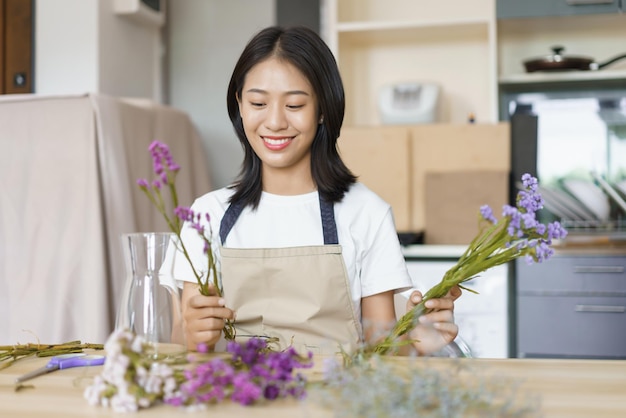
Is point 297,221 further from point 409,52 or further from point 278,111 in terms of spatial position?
point 409,52

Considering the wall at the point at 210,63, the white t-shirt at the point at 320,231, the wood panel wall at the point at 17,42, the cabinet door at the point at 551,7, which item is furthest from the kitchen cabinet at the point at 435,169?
the white t-shirt at the point at 320,231

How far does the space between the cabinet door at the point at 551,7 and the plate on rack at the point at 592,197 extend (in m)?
0.62

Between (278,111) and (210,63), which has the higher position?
(210,63)

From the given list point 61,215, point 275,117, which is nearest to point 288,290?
point 275,117

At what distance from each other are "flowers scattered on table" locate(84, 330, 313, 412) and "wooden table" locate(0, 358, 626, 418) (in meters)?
0.01

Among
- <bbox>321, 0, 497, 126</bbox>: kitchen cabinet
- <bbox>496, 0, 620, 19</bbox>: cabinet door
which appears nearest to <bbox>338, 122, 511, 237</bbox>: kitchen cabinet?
<bbox>321, 0, 497, 126</bbox>: kitchen cabinet

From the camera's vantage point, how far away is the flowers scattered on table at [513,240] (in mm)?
867

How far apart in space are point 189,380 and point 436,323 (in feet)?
1.51

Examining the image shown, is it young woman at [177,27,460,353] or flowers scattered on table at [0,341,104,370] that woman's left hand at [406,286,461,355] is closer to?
young woman at [177,27,460,353]

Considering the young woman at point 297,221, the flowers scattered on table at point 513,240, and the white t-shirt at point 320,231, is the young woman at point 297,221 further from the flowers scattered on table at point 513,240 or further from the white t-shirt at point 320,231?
the flowers scattered on table at point 513,240

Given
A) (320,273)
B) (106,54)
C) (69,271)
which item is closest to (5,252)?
(69,271)

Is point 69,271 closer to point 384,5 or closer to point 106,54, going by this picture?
point 106,54

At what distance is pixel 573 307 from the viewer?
2727 millimetres

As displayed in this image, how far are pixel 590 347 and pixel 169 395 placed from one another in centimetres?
222
